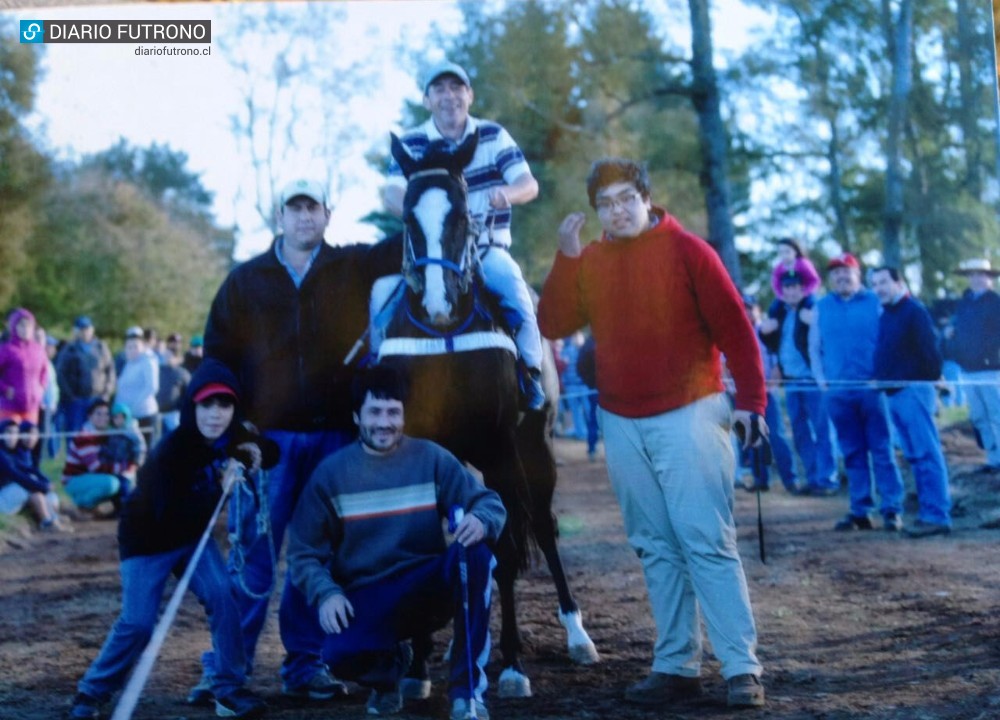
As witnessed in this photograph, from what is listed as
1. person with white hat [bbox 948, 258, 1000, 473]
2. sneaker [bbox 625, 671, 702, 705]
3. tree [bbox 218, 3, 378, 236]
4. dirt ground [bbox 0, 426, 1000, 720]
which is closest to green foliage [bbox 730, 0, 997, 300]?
person with white hat [bbox 948, 258, 1000, 473]

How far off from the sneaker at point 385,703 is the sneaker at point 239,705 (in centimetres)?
30

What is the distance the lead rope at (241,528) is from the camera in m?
3.52

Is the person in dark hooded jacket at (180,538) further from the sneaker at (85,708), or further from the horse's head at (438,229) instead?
the horse's head at (438,229)

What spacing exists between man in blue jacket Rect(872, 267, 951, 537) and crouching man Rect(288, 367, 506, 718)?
2057mm

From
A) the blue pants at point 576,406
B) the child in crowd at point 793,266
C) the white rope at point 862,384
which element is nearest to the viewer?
the child in crowd at point 793,266

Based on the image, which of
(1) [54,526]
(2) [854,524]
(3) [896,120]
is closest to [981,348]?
(3) [896,120]

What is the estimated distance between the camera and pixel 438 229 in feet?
11.1

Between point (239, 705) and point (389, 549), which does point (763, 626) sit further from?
point (239, 705)

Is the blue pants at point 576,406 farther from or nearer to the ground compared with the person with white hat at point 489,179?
nearer to the ground

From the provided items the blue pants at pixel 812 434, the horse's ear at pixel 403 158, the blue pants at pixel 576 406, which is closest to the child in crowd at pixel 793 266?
the blue pants at pixel 812 434

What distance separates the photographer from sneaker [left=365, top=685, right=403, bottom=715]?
10.5ft

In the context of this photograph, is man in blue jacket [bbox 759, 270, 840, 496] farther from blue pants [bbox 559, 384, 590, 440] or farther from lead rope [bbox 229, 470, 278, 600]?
lead rope [bbox 229, 470, 278, 600]

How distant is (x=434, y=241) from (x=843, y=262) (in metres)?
1.72

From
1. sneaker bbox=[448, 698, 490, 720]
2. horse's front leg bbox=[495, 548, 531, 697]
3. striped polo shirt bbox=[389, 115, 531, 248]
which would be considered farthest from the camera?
striped polo shirt bbox=[389, 115, 531, 248]
